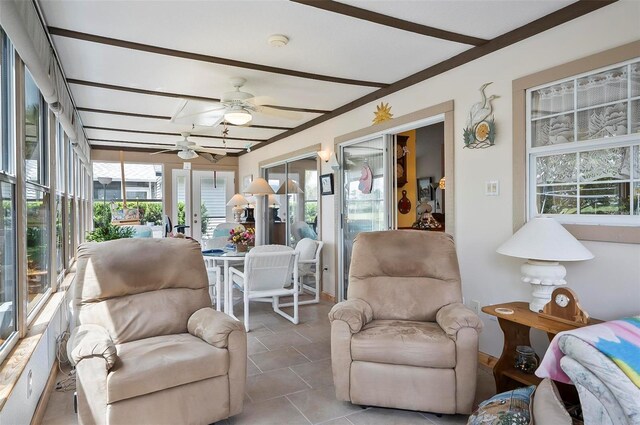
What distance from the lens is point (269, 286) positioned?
425cm

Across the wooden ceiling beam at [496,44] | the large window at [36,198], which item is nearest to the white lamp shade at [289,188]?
the wooden ceiling beam at [496,44]

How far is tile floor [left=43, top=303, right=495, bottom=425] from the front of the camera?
2377 mm

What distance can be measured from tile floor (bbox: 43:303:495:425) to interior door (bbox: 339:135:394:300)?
1.42 meters

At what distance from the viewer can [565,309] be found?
224 cm

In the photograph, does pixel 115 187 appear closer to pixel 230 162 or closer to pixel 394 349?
pixel 230 162

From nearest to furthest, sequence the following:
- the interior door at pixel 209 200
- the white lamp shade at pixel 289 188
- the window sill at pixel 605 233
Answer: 1. the window sill at pixel 605 233
2. the white lamp shade at pixel 289 188
3. the interior door at pixel 209 200

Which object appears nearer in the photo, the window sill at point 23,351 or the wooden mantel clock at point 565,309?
the window sill at point 23,351

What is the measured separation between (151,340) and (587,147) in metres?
3.05

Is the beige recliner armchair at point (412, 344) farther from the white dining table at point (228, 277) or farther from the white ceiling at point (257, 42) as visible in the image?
the white dining table at point (228, 277)

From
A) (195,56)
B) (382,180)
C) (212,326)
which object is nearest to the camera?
(212,326)

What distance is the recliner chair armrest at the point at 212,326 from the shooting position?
2.26 m

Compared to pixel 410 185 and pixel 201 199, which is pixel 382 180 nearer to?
pixel 410 185

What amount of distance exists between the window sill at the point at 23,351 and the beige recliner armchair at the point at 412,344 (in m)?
1.65

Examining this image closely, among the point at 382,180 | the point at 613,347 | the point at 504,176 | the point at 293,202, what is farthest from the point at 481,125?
the point at 293,202
